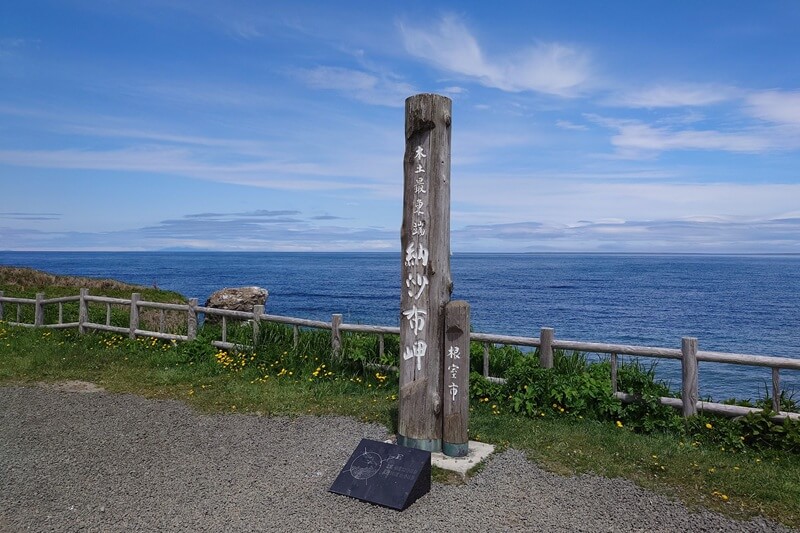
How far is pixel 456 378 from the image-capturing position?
253 inches

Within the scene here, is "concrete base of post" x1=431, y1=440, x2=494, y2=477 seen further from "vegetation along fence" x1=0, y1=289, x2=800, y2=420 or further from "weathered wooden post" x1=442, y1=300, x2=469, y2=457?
"vegetation along fence" x1=0, y1=289, x2=800, y2=420

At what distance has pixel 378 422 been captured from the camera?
311 inches

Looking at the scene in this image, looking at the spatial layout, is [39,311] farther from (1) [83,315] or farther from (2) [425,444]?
(2) [425,444]

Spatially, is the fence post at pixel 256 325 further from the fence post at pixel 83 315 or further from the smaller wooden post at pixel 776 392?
the smaller wooden post at pixel 776 392

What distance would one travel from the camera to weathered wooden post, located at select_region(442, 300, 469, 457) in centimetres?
639

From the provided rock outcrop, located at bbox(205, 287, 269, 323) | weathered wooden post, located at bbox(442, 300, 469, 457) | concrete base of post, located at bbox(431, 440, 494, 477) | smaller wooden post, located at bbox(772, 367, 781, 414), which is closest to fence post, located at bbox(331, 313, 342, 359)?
concrete base of post, located at bbox(431, 440, 494, 477)

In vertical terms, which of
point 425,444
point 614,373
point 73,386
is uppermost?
point 614,373

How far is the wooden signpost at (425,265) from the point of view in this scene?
6.47 m

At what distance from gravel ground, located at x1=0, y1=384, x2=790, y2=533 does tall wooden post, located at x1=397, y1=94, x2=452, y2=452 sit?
0.90 meters

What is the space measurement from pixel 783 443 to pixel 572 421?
2.42 meters

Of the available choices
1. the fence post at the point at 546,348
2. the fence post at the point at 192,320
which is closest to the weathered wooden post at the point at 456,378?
the fence post at the point at 546,348

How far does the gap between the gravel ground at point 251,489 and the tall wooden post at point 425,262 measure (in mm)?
895

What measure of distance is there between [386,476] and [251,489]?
1.33 m

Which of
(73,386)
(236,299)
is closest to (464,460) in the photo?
(73,386)
